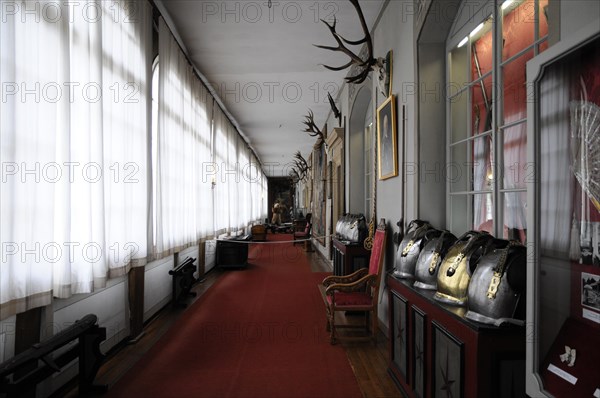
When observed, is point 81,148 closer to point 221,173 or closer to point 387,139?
point 387,139

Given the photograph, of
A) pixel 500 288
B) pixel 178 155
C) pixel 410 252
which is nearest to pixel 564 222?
pixel 500 288

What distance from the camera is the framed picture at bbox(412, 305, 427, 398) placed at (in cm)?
245

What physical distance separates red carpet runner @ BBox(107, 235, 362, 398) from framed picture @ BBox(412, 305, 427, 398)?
591 mm

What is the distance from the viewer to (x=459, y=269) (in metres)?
2.21

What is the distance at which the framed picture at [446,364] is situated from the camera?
1.94 meters

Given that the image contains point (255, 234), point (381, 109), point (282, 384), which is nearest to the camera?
point (282, 384)

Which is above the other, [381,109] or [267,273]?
[381,109]

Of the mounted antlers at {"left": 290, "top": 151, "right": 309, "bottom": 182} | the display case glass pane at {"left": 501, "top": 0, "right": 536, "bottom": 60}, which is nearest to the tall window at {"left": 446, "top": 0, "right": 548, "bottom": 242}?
the display case glass pane at {"left": 501, "top": 0, "right": 536, "bottom": 60}

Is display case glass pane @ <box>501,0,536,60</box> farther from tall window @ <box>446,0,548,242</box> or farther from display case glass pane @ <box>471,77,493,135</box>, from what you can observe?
display case glass pane @ <box>471,77,493,135</box>

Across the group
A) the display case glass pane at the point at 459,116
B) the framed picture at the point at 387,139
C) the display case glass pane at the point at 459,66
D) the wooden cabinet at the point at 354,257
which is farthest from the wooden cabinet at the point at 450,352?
the wooden cabinet at the point at 354,257

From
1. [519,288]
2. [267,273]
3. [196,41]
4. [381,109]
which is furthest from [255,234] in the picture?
[519,288]

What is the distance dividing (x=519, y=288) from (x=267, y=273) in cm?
720

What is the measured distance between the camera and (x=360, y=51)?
6.30 metres

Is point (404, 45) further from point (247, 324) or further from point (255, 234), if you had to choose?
point (255, 234)
